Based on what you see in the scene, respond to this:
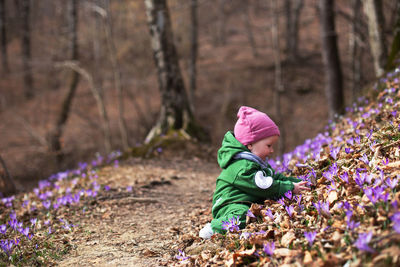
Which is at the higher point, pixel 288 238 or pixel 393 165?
pixel 393 165

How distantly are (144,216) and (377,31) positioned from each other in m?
6.99

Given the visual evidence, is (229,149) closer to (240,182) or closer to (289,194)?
(240,182)

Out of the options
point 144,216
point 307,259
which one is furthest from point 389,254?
point 144,216

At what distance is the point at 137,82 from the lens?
16188 millimetres

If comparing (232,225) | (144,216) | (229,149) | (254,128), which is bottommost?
(144,216)

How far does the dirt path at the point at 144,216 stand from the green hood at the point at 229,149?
2.86ft

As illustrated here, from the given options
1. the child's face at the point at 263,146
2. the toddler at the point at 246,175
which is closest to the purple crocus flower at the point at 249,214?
the toddler at the point at 246,175

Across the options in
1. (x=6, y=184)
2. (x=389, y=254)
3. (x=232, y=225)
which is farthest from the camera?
(x=6, y=184)

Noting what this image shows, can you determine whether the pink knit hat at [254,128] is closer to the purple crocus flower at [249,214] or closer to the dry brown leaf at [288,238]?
the purple crocus flower at [249,214]

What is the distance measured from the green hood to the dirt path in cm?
87

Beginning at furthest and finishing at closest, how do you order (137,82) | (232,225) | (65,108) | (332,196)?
(137,82) < (65,108) < (232,225) < (332,196)

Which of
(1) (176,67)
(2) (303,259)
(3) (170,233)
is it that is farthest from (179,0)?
(2) (303,259)

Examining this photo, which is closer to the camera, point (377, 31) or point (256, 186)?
point (256, 186)

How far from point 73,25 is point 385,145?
15.0 m
